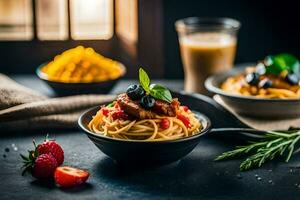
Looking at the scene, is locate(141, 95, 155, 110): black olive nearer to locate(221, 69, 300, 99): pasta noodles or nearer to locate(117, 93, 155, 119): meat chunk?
locate(117, 93, 155, 119): meat chunk

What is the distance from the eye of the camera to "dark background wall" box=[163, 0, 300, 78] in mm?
3498

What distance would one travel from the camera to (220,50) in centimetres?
313

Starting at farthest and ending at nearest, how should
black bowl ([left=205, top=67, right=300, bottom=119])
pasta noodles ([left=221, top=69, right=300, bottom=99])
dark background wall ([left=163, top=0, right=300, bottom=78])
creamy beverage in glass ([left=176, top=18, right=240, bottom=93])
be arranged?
1. dark background wall ([left=163, top=0, right=300, bottom=78])
2. creamy beverage in glass ([left=176, top=18, right=240, bottom=93])
3. pasta noodles ([left=221, top=69, right=300, bottom=99])
4. black bowl ([left=205, top=67, right=300, bottom=119])

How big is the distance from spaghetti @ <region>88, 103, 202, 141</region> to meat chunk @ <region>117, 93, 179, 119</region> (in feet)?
0.05

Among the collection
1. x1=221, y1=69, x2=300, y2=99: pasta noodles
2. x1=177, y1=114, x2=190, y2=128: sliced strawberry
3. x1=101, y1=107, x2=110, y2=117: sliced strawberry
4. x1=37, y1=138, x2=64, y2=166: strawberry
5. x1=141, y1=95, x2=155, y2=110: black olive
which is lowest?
x1=37, y1=138, x2=64, y2=166: strawberry

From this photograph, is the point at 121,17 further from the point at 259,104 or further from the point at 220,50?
the point at 259,104

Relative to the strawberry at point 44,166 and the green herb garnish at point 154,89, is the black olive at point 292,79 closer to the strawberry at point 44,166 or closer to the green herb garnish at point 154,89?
the green herb garnish at point 154,89

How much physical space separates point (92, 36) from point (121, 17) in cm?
19

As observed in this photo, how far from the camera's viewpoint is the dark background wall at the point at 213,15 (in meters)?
3.50

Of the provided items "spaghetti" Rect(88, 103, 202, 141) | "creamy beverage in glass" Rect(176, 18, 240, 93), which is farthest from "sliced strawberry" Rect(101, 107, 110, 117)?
"creamy beverage in glass" Rect(176, 18, 240, 93)

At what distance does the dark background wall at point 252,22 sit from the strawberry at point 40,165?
1.54 m

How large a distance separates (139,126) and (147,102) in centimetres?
8

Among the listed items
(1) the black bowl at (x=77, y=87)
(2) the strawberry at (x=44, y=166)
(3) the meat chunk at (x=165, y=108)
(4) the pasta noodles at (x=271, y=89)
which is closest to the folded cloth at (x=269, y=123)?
(4) the pasta noodles at (x=271, y=89)

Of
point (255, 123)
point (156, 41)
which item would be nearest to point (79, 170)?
point (255, 123)
